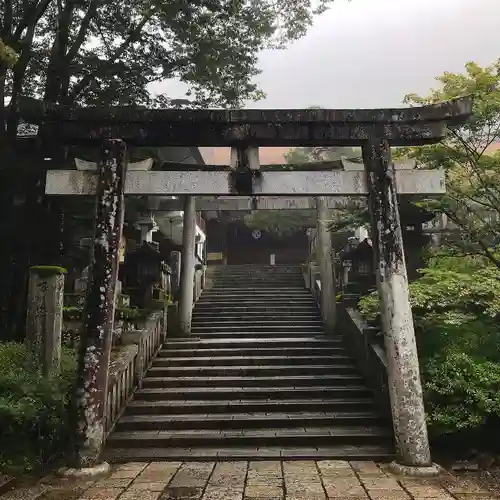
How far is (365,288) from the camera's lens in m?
12.4

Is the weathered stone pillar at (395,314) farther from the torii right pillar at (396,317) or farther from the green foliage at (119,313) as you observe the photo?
the green foliage at (119,313)

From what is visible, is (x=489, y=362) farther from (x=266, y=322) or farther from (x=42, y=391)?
(x=266, y=322)

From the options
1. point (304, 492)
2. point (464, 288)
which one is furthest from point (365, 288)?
point (304, 492)

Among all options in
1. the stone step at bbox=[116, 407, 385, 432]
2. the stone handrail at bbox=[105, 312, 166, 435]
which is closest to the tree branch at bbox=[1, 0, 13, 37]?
the stone handrail at bbox=[105, 312, 166, 435]

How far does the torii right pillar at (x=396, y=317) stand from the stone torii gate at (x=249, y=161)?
0.01m

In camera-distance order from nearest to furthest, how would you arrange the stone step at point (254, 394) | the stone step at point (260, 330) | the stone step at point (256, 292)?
1. the stone step at point (254, 394)
2. the stone step at point (260, 330)
3. the stone step at point (256, 292)

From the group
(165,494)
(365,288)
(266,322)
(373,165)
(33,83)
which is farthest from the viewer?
(266,322)

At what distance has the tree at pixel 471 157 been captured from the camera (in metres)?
8.39

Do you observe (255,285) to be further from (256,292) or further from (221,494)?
(221,494)

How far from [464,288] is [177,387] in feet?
18.4

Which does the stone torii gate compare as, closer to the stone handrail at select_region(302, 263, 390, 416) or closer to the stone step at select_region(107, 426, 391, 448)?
the stone step at select_region(107, 426, 391, 448)

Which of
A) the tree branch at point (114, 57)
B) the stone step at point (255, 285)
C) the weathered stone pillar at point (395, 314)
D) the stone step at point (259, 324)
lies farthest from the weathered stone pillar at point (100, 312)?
the stone step at point (255, 285)

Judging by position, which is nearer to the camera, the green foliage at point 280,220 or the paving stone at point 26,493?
the paving stone at point 26,493

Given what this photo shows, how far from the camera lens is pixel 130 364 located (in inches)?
340
